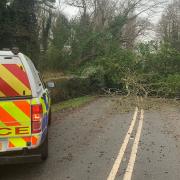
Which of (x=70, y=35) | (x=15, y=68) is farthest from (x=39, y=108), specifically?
(x=70, y=35)

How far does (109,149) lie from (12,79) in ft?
11.0

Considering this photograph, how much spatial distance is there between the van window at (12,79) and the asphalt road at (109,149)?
58.0 inches

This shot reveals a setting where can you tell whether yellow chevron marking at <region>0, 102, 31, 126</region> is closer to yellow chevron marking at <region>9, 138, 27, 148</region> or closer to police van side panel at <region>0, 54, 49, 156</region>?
police van side panel at <region>0, 54, 49, 156</region>

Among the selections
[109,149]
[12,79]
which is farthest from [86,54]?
[12,79]

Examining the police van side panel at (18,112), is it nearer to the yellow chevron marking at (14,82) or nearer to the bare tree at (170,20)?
the yellow chevron marking at (14,82)

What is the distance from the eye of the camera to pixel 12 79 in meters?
6.61

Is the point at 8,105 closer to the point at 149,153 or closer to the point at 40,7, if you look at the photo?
the point at 149,153

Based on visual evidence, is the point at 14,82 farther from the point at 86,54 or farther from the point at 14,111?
the point at 86,54

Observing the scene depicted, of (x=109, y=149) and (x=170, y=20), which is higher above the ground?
(x=170, y=20)

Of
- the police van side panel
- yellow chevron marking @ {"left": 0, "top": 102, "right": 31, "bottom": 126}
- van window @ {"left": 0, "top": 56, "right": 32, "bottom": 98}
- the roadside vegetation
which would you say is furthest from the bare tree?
yellow chevron marking @ {"left": 0, "top": 102, "right": 31, "bottom": 126}

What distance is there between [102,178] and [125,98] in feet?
47.7

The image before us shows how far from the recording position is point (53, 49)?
96.1 ft

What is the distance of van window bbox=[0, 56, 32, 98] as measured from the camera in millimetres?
6527

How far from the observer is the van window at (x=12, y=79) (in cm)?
653
